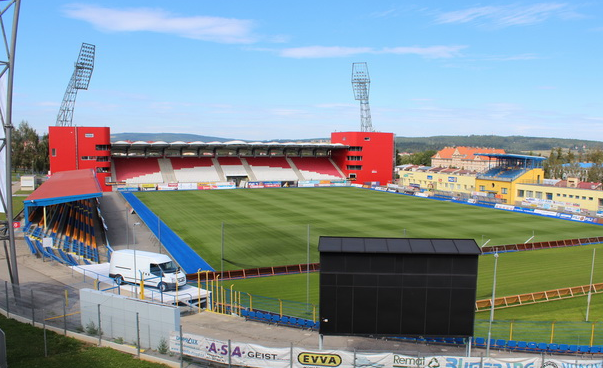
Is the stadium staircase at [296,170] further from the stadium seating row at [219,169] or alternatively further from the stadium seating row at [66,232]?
the stadium seating row at [66,232]

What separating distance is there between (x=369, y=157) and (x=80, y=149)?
165 feet

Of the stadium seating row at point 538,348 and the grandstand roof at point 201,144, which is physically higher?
the grandstand roof at point 201,144

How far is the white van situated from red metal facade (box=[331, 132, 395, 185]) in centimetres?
6695

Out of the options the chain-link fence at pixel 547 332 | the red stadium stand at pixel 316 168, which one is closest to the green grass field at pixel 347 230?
the chain-link fence at pixel 547 332

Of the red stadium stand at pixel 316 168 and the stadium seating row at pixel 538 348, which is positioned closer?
the stadium seating row at pixel 538 348

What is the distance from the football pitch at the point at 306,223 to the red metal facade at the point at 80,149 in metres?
9.96

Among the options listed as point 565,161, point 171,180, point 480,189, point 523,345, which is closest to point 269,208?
point 171,180

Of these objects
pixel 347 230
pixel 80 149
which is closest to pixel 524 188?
pixel 347 230

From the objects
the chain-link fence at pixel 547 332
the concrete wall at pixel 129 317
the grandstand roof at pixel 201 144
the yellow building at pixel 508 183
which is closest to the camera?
the concrete wall at pixel 129 317

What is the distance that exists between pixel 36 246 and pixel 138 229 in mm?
13940

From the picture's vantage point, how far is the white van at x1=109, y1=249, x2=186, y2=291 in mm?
21375

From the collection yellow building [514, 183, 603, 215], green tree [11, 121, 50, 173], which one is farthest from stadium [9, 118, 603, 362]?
green tree [11, 121, 50, 173]

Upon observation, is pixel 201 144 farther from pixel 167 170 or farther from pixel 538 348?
pixel 538 348

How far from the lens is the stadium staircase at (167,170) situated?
7732 cm
